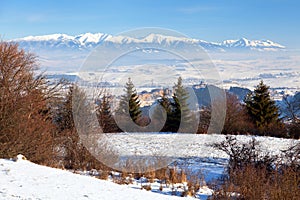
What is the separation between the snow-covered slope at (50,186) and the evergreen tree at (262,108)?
1225 inches

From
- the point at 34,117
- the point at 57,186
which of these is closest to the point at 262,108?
the point at 34,117

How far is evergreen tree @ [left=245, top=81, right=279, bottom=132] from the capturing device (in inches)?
1519

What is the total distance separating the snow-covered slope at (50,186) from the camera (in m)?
7.83

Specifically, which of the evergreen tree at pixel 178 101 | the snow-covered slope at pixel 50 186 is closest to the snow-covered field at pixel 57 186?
the snow-covered slope at pixel 50 186

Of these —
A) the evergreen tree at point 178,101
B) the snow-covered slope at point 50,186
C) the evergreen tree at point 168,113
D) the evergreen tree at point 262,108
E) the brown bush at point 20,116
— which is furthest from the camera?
the evergreen tree at point 262,108

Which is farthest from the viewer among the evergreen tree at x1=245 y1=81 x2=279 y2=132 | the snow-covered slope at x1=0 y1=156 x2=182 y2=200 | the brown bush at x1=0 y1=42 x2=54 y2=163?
the evergreen tree at x1=245 y1=81 x2=279 y2=132

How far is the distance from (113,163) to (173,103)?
24427mm

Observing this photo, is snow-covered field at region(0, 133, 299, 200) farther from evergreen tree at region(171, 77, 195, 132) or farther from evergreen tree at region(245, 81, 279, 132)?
evergreen tree at region(245, 81, 279, 132)

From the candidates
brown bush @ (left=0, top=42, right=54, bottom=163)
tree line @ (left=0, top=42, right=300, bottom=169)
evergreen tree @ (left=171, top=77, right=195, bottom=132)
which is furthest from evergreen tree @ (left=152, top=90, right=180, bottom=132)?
brown bush @ (left=0, top=42, right=54, bottom=163)

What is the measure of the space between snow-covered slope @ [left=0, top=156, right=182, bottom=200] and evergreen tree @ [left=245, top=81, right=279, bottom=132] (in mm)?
Answer: 31105

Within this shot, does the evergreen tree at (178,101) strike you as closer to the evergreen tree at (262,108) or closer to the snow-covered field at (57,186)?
the evergreen tree at (262,108)

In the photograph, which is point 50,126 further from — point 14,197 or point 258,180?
point 258,180

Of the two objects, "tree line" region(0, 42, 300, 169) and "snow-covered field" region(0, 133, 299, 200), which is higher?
"tree line" region(0, 42, 300, 169)

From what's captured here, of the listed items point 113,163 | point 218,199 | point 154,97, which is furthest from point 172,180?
point 154,97
